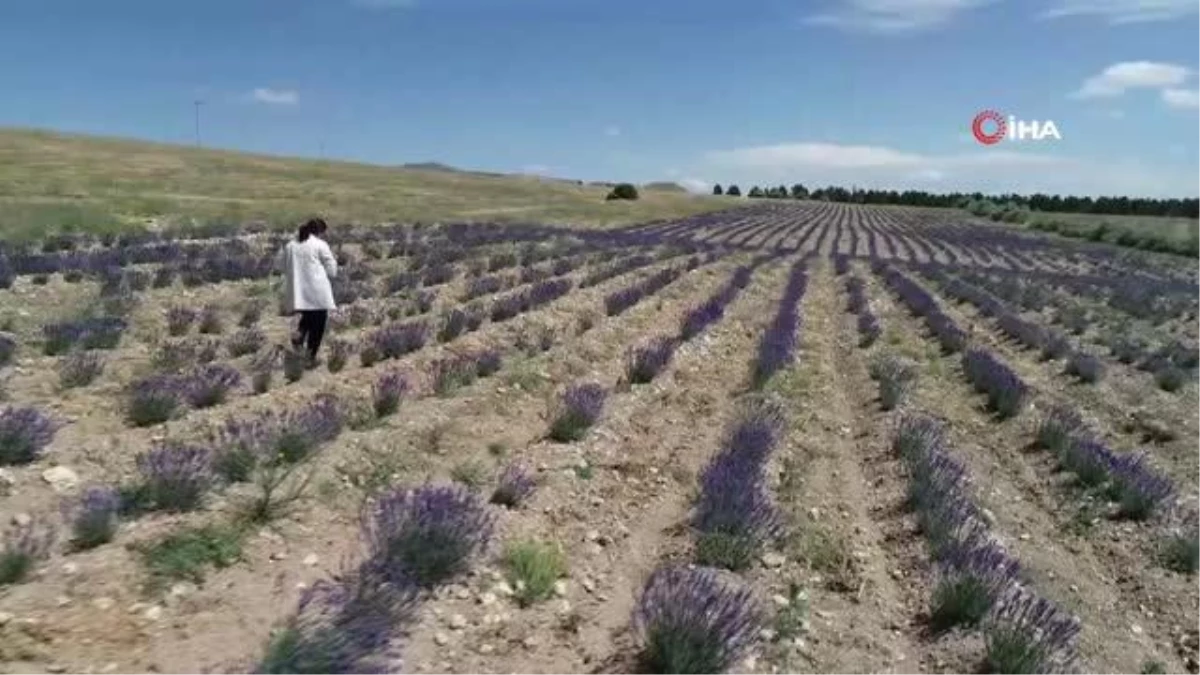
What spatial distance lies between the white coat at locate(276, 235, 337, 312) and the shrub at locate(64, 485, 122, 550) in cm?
557

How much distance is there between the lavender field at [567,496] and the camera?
505 centimetres

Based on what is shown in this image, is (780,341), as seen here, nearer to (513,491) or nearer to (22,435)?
(513,491)

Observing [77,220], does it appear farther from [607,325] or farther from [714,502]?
[714,502]

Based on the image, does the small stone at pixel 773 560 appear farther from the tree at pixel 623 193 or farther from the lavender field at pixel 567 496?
the tree at pixel 623 193

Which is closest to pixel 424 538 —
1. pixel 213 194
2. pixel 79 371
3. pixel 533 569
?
pixel 533 569

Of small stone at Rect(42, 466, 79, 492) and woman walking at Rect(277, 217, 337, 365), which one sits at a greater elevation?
woman walking at Rect(277, 217, 337, 365)

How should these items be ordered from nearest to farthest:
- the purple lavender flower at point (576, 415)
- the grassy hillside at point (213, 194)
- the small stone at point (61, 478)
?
the small stone at point (61, 478), the purple lavender flower at point (576, 415), the grassy hillside at point (213, 194)

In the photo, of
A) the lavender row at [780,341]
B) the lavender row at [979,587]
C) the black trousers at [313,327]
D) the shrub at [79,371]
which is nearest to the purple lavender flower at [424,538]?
the lavender row at [979,587]

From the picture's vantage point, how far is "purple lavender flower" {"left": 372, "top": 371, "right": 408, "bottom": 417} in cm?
927

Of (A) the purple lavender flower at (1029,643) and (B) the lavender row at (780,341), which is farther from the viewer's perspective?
(B) the lavender row at (780,341)

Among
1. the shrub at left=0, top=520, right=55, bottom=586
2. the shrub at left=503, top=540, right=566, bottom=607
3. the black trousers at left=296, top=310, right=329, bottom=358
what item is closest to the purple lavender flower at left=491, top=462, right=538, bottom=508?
the shrub at left=503, top=540, right=566, bottom=607

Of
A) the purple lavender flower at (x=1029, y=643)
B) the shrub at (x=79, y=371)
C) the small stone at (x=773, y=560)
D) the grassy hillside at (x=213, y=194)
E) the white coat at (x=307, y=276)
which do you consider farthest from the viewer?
the grassy hillside at (x=213, y=194)

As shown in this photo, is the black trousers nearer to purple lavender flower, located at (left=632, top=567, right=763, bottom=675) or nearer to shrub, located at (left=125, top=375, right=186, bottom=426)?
shrub, located at (left=125, top=375, right=186, bottom=426)

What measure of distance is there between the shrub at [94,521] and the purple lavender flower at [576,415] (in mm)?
4063
